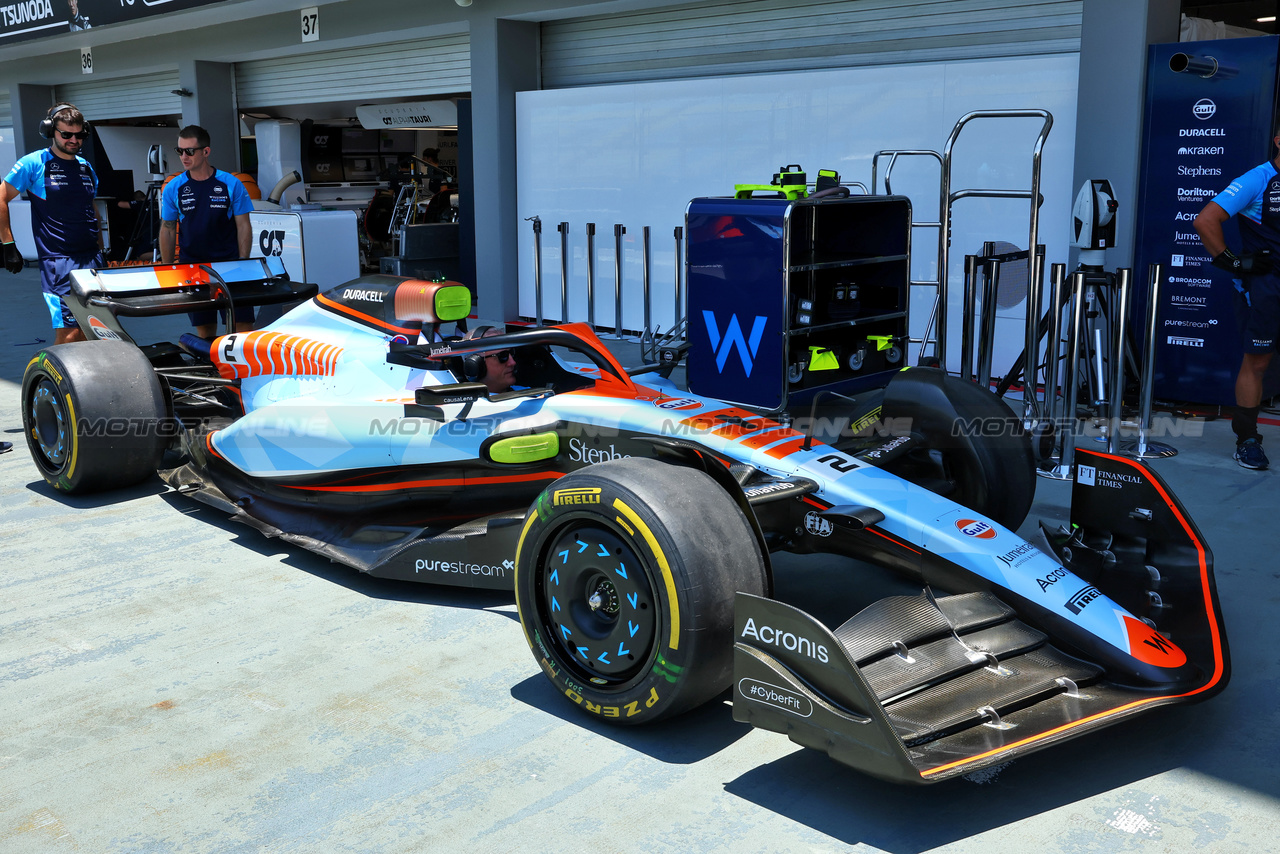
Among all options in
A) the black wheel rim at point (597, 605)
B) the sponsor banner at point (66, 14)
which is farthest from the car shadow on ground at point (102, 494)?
the sponsor banner at point (66, 14)

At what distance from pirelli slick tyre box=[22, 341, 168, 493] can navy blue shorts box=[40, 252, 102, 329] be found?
1.62 meters

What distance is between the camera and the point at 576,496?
2.85m

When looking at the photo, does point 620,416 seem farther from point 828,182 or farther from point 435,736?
point 828,182

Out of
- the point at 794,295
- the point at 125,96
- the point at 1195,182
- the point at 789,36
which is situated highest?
the point at 125,96

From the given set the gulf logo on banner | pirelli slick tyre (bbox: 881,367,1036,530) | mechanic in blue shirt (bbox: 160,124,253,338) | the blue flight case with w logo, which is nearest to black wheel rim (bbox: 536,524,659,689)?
pirelli slick tyre (bbox: 881,367,1036,530)

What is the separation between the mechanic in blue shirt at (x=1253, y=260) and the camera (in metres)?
5.35

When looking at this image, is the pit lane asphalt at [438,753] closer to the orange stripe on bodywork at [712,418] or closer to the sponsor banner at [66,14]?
the orange stripe on bodywork at [712,418]

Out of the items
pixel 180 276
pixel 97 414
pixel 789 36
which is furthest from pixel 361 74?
pixel 97 414

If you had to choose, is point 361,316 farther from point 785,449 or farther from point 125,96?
point 125,96

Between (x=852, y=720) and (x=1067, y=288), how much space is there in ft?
13.4

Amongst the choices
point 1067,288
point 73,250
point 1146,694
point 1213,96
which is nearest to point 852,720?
point 1146,694

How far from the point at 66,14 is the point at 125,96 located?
2.32m

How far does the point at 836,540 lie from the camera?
319 centimetres

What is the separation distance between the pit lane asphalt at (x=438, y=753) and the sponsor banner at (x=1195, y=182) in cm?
289
